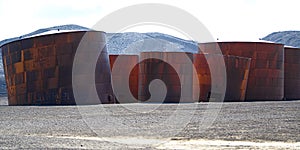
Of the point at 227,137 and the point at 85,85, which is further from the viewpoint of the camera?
the point at 85,85

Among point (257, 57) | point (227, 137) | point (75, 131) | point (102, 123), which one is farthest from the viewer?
point (257, 57)

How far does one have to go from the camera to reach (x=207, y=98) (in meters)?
34.1

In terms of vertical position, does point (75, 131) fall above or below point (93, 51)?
below

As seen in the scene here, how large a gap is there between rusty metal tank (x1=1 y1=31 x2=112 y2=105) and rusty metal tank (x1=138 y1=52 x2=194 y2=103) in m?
2.47

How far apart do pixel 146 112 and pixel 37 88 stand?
11.7m

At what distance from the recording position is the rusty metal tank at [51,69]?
31.3 metres

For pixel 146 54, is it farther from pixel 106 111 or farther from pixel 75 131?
pixel 75 131

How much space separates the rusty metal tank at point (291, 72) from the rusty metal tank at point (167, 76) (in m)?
13.2

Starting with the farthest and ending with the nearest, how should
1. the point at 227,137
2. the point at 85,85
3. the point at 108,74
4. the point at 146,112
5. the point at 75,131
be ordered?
the point at 108,74
the point at 85,85
the point at 146,112
the point at 75,131
the point at 227,137

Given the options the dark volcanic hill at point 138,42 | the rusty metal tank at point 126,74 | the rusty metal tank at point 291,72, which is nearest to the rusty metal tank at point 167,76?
the rusty metal tank at point 126,74

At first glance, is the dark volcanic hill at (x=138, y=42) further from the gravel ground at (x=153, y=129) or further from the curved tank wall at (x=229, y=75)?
the gravel ground at (x=153, y=129)

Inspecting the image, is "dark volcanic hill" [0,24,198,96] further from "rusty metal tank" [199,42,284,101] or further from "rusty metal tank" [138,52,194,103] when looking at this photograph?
"rusty metal tank" [138,52,194,103]

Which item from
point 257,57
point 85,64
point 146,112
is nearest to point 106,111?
point 146,112

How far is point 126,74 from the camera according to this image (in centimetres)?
3669
